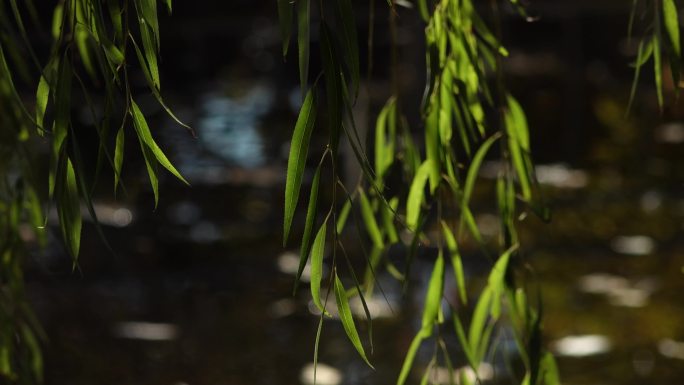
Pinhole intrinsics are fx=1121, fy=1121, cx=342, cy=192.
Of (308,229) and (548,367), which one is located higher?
(308,229)

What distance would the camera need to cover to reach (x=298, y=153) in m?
0.72

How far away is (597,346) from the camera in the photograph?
2.69 metres

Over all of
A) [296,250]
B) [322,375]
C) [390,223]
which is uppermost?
[390,223]

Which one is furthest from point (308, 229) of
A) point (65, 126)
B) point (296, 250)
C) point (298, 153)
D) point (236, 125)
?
point (236, 125)

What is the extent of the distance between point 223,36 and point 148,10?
6313 mm

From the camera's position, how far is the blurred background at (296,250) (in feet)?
8.77

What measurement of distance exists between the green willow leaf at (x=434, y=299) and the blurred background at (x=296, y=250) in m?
0.04

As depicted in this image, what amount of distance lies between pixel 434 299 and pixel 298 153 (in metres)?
0.31

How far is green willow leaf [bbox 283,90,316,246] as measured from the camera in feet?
2.33

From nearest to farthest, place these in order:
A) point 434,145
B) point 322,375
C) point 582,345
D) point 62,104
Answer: point 62,104, point 434,145, point 322,375, point 582,345

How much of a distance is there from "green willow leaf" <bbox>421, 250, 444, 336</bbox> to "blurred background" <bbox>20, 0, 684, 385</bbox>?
43mm

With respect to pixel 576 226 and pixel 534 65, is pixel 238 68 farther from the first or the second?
pixel 576 226

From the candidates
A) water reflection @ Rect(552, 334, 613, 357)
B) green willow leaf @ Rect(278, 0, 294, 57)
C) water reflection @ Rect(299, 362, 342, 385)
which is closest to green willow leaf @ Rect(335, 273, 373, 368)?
green willow leaf @ Rect(278, 0, 294, 57)

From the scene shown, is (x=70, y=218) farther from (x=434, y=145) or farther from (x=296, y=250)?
(x=296, y=250)
